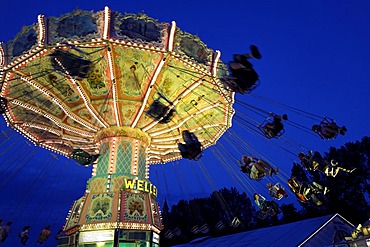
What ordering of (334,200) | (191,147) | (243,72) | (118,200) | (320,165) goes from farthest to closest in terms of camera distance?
(334,200) → (118,200) → (320,165) → (191,147) → (243,72)

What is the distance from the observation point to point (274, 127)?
38.4 ft

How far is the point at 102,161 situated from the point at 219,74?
5.30 metres

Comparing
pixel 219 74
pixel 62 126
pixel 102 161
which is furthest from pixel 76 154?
pixel 219 74

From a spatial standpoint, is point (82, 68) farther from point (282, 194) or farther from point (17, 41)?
point (282, 194)

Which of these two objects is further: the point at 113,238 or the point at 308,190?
the point at 113,238

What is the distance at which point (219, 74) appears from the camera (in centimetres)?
1232

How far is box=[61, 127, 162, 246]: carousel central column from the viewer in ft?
40.0

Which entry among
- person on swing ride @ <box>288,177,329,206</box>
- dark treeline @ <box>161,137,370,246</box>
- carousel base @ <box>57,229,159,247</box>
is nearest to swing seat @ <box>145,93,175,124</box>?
carousel base @ <box>57,229,159,247</box>

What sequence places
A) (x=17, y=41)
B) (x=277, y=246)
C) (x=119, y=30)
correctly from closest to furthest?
(x=119, y=30), (x=17, y=41), (x=277, y=246)

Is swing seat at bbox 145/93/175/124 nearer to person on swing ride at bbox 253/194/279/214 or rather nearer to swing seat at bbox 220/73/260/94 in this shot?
swing seat at bbox 220/73/260/94

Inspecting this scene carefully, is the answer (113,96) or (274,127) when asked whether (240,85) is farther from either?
(113,96)

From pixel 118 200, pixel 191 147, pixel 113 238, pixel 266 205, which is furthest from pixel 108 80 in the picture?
pixel 266 205

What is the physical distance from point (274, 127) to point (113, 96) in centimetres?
563

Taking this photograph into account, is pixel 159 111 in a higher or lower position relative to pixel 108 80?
lower
